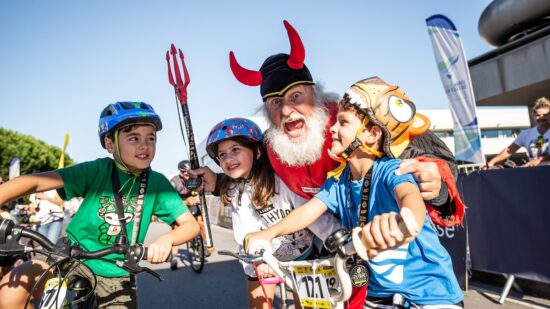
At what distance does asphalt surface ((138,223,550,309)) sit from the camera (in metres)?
4.67

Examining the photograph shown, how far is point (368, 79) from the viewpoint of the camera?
85.7 inches

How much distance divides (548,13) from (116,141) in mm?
11902

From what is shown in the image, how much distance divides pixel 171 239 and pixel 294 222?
73 centimetres

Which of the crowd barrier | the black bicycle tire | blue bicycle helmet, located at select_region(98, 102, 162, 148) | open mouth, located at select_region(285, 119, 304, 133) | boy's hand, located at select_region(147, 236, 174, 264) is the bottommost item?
the black bicycle tire

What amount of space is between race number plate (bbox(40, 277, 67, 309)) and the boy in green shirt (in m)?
0.52

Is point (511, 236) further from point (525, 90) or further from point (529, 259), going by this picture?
point (525, 90)

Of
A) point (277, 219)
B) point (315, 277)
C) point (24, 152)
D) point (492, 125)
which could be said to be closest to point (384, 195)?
point (315, 277)

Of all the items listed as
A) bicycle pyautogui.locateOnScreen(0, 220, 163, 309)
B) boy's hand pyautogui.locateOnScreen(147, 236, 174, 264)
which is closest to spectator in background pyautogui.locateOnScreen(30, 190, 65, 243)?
bicycle pyautogui.locateOnScreen(0, 220, 163, 309)

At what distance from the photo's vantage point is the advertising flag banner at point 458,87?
7.51 metres

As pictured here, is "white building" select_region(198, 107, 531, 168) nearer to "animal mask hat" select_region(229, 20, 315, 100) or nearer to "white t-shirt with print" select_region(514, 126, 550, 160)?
"white t-shirt with print" select_region(514, 126, 550, 160)

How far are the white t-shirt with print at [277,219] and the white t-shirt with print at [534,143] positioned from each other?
5.08 metres

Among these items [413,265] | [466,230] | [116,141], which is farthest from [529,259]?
[116,141]

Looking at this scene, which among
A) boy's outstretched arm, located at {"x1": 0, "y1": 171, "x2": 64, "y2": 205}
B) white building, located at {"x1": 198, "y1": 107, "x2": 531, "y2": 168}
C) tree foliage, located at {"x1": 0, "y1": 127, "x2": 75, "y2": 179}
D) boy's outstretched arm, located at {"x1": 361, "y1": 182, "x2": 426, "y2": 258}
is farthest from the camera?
white building, located at {"x1": 198, "y1": 107, "x2": 531, "y2": 168}

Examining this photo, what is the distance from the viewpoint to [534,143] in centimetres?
626
